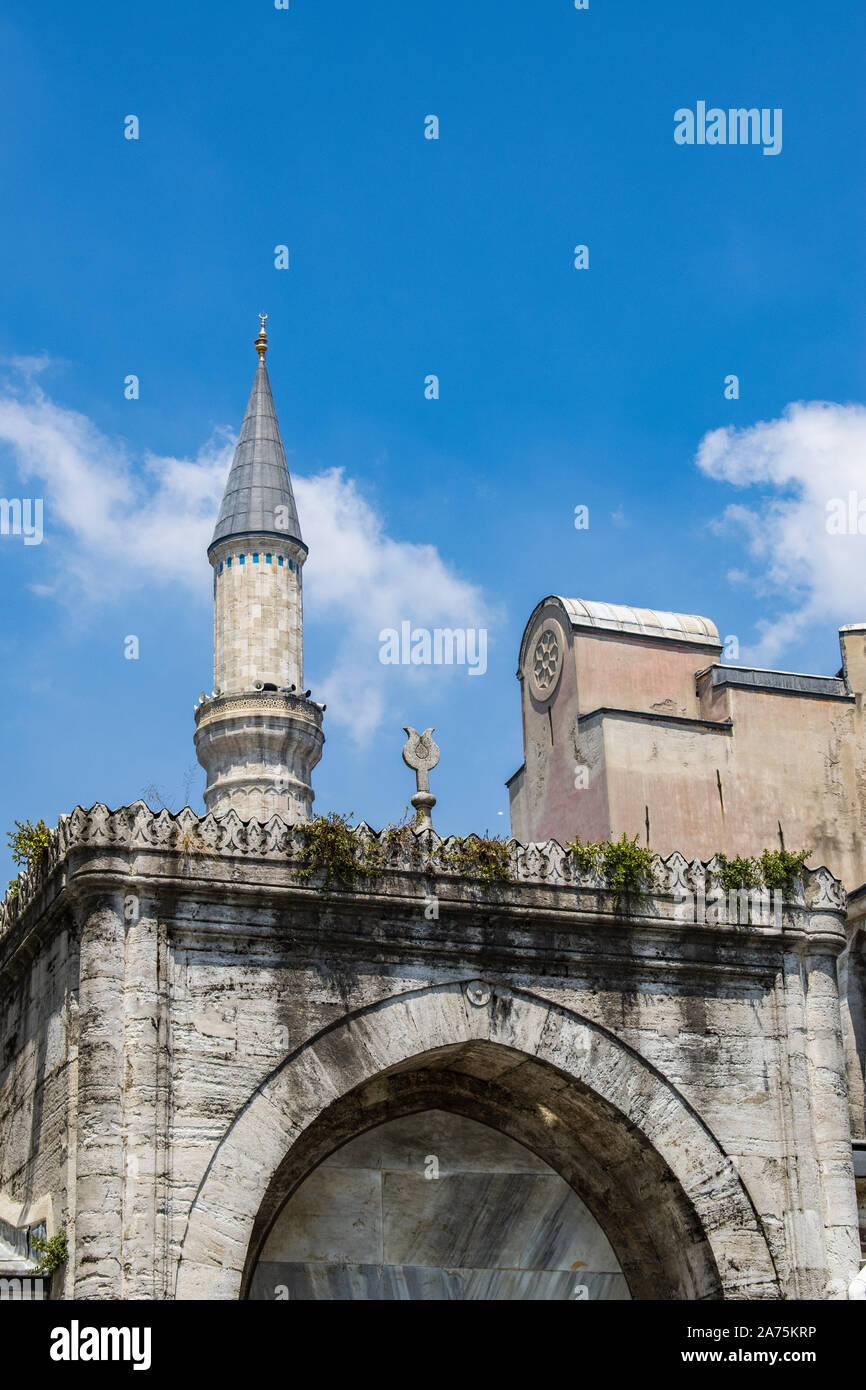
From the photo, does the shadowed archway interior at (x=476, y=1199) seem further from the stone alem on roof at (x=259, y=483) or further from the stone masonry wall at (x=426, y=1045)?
the stone alem on roof at (x=259, y=483)

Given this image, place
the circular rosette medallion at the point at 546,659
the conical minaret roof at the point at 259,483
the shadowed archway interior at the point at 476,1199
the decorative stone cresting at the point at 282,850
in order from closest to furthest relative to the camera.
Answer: the decorative stone cresting at the point at 282,850, the shadowed archway interior at the point at 476,1199, the circular rosette medallion at the point at 546,659, the conical minaret roof at the point at 259,483

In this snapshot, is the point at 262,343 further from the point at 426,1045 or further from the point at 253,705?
the point at 426,1045

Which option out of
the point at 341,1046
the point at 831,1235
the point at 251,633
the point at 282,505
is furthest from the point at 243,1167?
the point at 282,505

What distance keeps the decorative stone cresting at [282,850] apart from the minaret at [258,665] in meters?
18.8

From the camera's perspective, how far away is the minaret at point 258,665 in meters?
35.0

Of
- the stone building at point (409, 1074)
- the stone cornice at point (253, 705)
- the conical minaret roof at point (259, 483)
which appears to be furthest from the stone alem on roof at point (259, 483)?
the stone building at point (409, 1074)

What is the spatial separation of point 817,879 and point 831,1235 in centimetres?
307

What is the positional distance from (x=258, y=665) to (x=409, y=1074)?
67.6ft

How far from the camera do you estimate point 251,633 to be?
118 ft

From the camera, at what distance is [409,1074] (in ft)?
51.2

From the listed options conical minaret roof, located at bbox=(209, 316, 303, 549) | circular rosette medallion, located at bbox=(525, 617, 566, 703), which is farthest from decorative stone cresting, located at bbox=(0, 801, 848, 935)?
conical minaret roof, located at bbox=(209, 316, 303, 549)

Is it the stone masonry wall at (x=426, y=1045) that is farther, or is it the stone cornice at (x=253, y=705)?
the stone cornice at (x=253, y=705)

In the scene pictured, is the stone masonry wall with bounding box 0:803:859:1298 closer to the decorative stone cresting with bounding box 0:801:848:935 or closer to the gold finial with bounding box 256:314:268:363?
the decorative stone cresting with bounding box 0:801:848:935

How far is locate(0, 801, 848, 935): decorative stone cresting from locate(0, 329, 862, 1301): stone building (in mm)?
25
